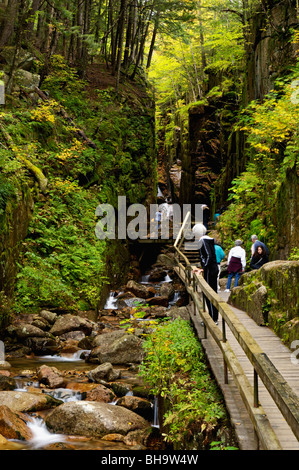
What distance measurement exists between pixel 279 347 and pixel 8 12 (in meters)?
16.9

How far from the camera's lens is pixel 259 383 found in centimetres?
509

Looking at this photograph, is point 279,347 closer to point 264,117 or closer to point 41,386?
point 41,386

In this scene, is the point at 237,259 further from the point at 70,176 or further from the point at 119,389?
the point at 70,176

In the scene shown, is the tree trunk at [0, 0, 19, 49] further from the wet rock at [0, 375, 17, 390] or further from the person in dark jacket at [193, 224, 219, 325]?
the wet rock at [0, 375, 17, 390]

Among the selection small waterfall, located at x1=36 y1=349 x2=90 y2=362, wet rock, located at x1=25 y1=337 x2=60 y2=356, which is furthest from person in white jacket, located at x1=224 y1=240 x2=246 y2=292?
wet rock, located at x1=25 y1=337 x2=60 y2=356

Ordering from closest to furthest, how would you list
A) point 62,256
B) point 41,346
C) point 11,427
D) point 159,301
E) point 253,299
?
point 11,427 → point 253,299 → point 41,346 → point 62,256 → point 159,301

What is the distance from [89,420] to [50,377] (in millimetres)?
1946

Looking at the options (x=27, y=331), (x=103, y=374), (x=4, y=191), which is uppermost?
(x=4, y=191)

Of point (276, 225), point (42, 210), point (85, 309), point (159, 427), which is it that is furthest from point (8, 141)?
point (159, 427)

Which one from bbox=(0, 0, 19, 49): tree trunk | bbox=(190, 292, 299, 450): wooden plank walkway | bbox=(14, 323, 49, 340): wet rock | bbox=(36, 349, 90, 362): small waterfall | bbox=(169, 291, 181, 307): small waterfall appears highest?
bbox=(0, 0, 19, 49): tree trunk

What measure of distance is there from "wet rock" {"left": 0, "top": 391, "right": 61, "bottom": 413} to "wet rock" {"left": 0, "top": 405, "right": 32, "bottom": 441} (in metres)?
0.56

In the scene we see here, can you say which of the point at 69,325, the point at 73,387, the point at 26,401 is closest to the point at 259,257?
the point at 69,325

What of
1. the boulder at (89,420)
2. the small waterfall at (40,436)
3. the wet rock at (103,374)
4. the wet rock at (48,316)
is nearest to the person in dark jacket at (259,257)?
the wet rock at (103,374)

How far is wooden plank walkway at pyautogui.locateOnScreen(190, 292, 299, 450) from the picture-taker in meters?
3.75
